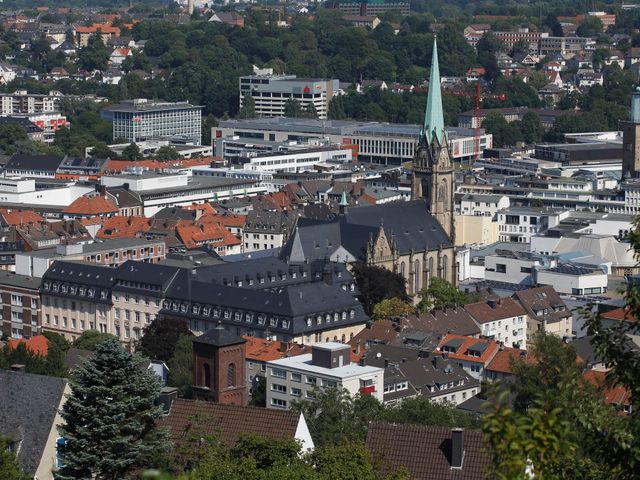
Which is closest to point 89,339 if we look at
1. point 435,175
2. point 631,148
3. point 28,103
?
point 435,175

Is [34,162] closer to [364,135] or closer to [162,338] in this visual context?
[364,135]

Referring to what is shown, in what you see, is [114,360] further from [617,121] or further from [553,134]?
[617,121]

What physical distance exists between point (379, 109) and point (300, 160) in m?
39.7

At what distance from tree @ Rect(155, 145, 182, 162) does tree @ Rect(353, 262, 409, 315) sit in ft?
202

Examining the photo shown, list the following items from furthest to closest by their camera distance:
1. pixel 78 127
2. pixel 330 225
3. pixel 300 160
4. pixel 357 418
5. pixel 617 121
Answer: pixel 617 121, pixel 78 127, pixel 300 160, pixel 330 225, pixel 357 418

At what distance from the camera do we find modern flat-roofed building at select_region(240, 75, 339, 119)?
17675 cm

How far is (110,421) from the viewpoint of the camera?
31281 mm

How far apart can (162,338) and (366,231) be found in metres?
19.7

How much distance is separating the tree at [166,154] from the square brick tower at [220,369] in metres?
86.5

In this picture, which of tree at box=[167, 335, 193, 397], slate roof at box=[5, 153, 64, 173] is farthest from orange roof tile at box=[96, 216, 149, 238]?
tree at box=[167, 335, 193, 397]

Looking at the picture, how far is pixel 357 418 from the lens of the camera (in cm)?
4419

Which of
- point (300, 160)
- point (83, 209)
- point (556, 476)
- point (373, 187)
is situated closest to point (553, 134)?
point (300, 160)

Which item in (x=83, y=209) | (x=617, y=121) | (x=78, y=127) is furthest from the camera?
(x=617, y=121)

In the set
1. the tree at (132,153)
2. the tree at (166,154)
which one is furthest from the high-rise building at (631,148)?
the tree at (132,153)
